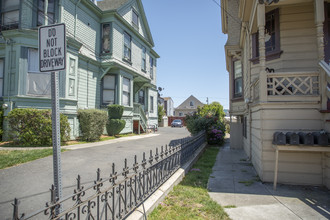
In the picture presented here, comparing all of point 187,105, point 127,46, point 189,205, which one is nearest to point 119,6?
point 127,46

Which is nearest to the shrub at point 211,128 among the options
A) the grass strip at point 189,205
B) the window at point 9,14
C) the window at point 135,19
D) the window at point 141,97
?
the grass strip at point 189,205

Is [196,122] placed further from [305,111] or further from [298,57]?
[305,111]

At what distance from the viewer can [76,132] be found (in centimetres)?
1183

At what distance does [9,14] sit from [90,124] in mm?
7840

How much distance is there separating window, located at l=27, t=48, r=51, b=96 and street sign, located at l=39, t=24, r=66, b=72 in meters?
9.81

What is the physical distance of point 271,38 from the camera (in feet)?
24.5

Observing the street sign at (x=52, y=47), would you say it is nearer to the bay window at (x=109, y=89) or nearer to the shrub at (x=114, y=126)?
the shrub at (x=114, y=126)

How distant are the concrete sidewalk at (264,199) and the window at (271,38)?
407 cm

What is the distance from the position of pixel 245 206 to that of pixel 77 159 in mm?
5638

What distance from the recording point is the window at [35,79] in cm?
1062

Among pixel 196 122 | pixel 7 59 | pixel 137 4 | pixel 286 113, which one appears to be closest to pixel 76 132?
pixel 7 59

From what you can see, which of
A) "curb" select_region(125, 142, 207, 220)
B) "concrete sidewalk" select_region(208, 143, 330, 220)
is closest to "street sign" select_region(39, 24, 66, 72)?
"curb" select_region(125, 142, 207, 220)

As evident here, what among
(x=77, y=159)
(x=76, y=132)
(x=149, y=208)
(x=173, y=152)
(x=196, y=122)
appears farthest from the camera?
(x=196, y=122)

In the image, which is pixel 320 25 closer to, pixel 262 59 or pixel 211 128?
pixel 262 59
